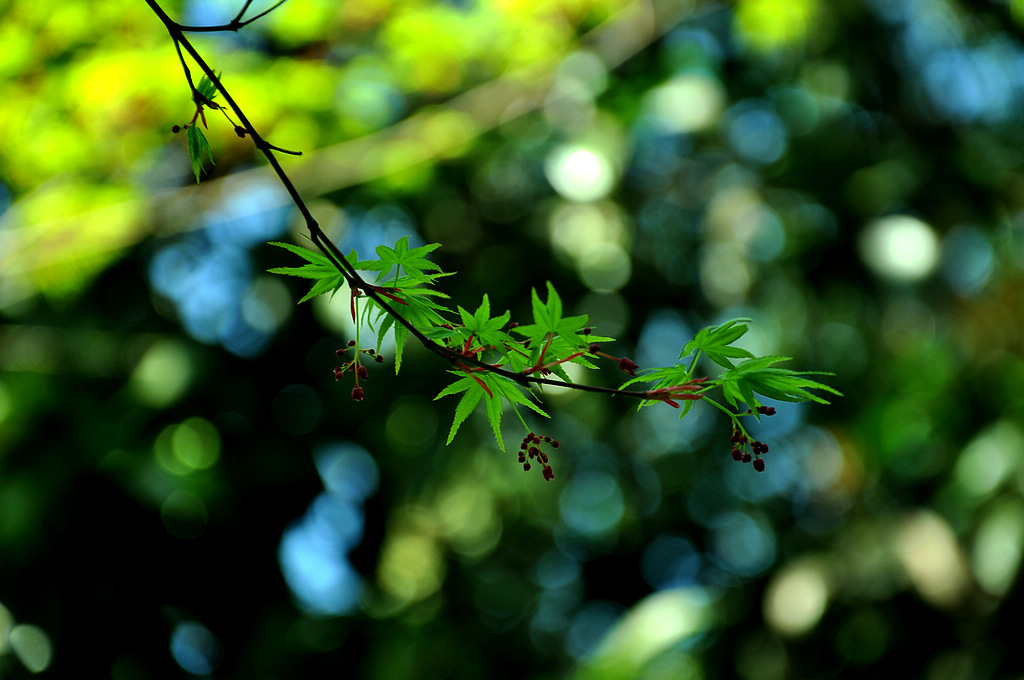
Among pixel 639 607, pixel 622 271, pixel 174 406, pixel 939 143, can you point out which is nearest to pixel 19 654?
pixel 174 406

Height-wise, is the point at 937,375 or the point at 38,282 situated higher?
the point at 38,282

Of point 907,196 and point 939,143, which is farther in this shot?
point 939,143

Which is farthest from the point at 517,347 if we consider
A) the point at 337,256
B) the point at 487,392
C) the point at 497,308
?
the point at 497,308

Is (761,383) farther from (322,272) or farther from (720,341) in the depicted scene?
(322,272)

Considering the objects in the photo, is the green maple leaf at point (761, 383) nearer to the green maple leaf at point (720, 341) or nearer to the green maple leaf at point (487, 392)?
the green maple leaf at point (720, 341)

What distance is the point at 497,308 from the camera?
13.2 ft

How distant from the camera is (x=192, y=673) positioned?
3793 mm

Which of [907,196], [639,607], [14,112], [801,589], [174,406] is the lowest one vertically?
[801,589]

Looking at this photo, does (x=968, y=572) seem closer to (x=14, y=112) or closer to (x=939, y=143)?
(x=939, y=143)

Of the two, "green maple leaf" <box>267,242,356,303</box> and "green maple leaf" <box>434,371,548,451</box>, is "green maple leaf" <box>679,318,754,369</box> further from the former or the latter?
"green maple leaf" <box>267,242,356,303</box>

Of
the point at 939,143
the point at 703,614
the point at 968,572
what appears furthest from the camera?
the point at 939,143

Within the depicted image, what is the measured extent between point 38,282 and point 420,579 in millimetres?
2413

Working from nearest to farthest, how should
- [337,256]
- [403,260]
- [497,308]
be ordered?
[337,256] < [403,260] < [497,308]

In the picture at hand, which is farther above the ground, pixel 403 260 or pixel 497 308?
pixel 403 260
